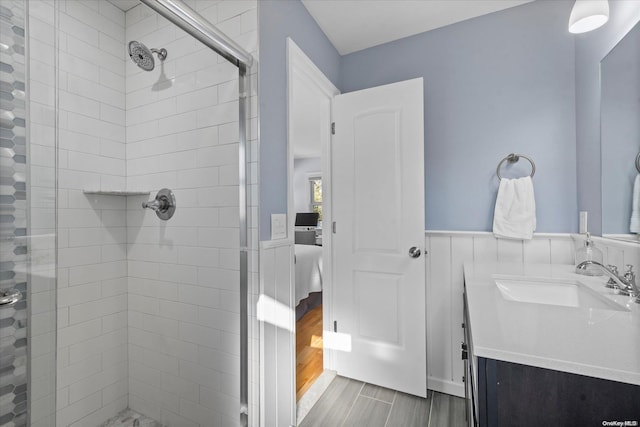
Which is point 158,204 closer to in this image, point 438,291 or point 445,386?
point 438,291

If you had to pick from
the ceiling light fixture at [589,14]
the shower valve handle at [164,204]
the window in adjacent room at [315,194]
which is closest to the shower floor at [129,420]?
the shower valve handle at [164,204]

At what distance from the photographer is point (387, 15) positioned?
1800 mm

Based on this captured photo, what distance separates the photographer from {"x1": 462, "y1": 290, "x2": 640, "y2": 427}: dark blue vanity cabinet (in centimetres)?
57

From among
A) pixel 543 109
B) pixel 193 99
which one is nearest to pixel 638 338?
pixel 543 109

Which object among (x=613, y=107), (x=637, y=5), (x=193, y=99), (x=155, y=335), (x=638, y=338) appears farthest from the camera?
(x=155, y=335)

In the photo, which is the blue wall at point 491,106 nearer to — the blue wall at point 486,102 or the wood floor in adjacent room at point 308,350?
the blue wall at point 486,102

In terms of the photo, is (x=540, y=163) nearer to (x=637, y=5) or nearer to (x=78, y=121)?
(x=637, y=5)

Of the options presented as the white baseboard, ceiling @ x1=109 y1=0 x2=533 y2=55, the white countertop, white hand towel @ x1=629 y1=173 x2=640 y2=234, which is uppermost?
ceiling @ x1=109 y1=0 x2=533 y2=55

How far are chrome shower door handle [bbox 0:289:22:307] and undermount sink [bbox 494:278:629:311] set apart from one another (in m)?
1.57

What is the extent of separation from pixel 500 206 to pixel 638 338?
3.68ft

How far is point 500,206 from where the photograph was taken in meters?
1.69

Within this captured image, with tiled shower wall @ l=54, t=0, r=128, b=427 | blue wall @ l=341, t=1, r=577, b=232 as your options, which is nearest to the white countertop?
blue wall @ l=341, t=1, r=577, b=232

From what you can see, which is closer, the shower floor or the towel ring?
the shower floor

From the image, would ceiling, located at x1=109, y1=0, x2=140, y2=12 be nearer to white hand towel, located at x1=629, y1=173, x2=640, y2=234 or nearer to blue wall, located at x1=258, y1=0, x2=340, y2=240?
blue wall, located at x1=258, y1=0, x2=340, y2=240
